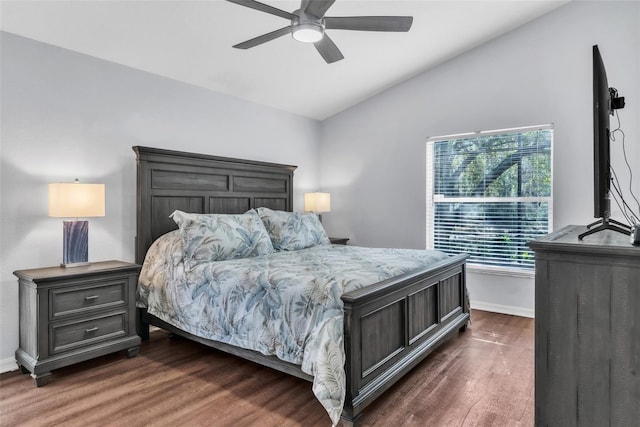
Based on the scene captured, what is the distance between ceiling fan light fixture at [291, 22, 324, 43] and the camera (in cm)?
233

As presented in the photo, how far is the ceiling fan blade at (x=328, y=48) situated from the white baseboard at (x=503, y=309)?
3115 millimetres

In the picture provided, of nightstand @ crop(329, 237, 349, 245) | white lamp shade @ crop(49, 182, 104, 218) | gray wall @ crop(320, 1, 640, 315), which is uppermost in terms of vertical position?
gray wall @ crop(320, 1, 640, 315)

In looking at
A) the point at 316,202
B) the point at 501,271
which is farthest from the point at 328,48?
the point at 501,271

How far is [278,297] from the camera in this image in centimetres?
231

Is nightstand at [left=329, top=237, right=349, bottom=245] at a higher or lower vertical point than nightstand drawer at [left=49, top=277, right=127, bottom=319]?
higher

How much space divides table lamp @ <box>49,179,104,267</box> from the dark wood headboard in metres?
0.50

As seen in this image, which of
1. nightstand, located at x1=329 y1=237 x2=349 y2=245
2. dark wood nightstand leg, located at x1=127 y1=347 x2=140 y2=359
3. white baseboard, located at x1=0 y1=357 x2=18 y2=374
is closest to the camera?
white baseboard, located at x1=0 y1=357 x2=18 y2=374

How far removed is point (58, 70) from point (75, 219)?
116 cm

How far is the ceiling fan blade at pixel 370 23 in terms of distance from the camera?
2326mm

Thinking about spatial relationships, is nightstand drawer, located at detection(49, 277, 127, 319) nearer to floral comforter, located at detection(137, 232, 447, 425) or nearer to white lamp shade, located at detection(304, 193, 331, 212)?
floral comforter, located at detection(137, 232, 447, 425)

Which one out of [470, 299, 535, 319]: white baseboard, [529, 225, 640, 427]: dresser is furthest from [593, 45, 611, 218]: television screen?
[470, 299, 535, 319]: white baseboard

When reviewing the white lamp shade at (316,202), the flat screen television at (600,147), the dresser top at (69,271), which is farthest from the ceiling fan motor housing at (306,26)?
the white lamp shade at (316,202)

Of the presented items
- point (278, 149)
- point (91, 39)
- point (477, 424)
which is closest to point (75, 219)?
point (91, 39)

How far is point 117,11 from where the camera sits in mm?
2721
